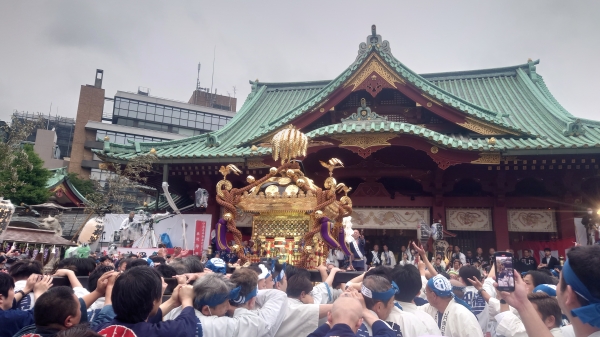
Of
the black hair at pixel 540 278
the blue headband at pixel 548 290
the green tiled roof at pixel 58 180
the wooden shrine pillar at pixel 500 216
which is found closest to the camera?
the blue headband at pixel 548 290

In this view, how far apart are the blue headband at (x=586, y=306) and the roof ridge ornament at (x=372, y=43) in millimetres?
10527

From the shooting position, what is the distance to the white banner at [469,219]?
36.7 ft

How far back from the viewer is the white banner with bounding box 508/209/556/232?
11.0 m

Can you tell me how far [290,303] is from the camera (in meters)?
3.30

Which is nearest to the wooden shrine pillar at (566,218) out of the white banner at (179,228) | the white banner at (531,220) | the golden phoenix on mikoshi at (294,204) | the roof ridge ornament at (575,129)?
the white banner at (531,220)

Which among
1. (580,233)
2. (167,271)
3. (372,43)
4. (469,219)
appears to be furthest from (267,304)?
(580,233)

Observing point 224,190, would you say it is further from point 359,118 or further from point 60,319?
point 359,118

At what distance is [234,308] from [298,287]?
737 millimetres

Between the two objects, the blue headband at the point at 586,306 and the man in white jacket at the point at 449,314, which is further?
the man in white jacket at the point at 449,314

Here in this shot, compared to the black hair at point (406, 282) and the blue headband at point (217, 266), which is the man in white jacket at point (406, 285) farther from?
the blue headband at point (217, 266)

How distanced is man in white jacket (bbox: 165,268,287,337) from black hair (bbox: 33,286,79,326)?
71 cm

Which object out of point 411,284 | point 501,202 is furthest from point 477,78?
point 411,284

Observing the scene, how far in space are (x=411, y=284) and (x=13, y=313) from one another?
2.93m

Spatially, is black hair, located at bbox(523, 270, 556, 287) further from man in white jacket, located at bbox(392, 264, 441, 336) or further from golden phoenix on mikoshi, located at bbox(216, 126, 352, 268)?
golden phoenix on mikoshi, located at bbox(216, 126, 352, 268)
